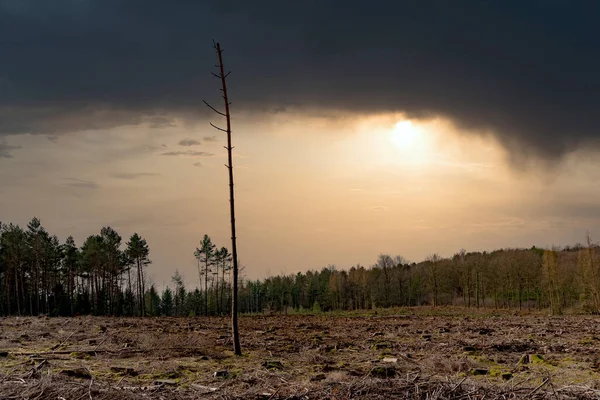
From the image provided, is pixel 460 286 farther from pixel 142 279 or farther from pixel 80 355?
pixel 80 355

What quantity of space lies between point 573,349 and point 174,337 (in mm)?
16982

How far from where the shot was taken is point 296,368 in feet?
45.8

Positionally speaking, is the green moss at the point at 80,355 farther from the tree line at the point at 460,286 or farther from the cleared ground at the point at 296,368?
the tree line at the point at 460,286

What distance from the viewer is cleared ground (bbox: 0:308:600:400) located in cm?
970

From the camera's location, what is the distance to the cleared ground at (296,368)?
9703 mm

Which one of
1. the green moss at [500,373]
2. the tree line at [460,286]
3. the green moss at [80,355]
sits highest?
the green moss at [80,355]

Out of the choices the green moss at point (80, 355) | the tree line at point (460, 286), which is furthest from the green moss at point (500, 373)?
the tree line at point (460, 286)

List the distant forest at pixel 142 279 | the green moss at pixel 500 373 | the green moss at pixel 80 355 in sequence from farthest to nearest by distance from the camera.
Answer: the distant forest at pixel 142 279, the green moss at pixel 80 355, the green moss at pixel 500 373

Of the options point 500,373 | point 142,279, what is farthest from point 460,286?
point 500,373

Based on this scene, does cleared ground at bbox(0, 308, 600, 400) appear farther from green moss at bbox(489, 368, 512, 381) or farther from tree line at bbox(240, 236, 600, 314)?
tree line at bbox(240, 236, 600, 314)

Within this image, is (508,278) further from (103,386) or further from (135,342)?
(103,386)

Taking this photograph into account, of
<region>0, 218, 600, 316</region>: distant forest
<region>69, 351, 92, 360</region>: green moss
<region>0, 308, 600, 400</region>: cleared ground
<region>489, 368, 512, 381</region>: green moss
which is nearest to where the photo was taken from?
<region>0, 308, 600, 400</region>: cleared ground

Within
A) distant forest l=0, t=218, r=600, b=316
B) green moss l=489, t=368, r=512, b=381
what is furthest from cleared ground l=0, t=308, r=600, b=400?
distant forest l=0, t=218, r=600, b=316

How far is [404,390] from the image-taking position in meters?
9.74
